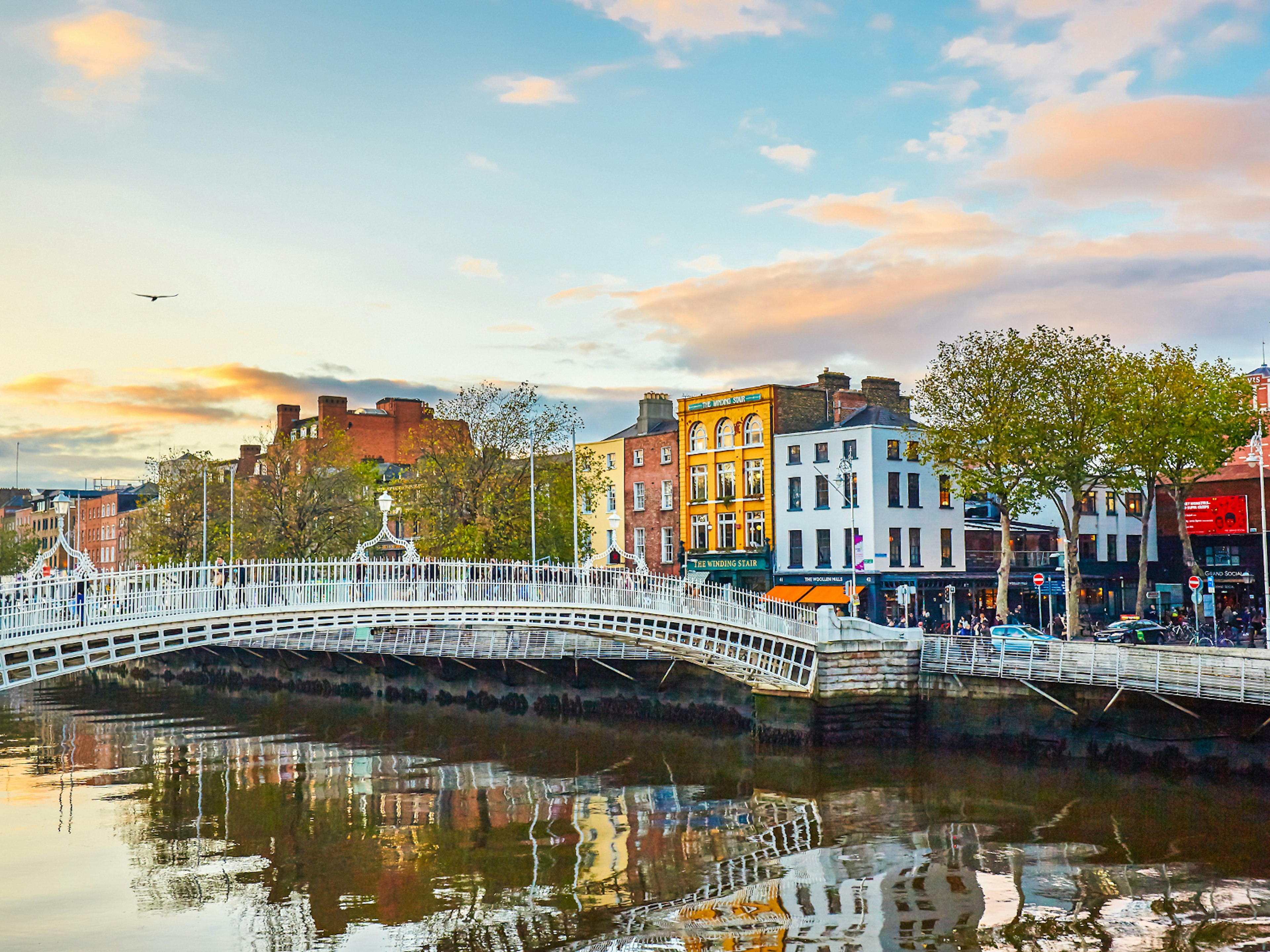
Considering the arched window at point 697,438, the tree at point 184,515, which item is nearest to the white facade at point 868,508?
the arched window at point 697,438

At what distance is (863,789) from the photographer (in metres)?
32.4

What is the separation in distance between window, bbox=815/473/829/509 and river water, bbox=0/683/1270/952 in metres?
19.9

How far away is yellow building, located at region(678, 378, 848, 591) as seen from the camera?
61688 mm

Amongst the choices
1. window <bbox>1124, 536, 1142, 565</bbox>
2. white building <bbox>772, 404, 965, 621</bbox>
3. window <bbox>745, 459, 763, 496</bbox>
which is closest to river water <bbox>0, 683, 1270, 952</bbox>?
white building <bbox>772, 404, 965, 621</bbox>

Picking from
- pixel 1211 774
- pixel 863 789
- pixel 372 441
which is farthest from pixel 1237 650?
pixel 372 441

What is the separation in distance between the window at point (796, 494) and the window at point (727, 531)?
3.59m

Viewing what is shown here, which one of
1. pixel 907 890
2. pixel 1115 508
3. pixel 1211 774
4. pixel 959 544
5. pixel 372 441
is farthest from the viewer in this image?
pixel 372 441

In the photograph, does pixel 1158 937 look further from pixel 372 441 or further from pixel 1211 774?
pixel 372 441

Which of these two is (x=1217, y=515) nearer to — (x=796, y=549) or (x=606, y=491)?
(x=796, y=549)

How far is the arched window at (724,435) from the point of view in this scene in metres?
63.8

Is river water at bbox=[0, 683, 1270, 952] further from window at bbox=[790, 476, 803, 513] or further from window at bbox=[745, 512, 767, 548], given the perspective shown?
window at bbox=[745, 512, 767, 548]

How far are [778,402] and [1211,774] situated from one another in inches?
1305

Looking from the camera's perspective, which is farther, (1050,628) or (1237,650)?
(1050,628)

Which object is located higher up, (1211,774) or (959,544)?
(959,544)
